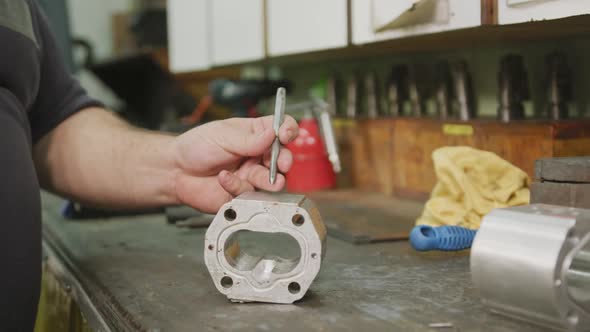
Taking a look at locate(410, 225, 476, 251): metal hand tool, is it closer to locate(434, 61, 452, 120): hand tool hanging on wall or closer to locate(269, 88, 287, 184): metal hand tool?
locate(269, 88, 287, 184): metal hand tool

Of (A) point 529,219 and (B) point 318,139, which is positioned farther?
(B) point 318,139

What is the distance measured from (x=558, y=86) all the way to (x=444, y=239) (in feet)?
1.53

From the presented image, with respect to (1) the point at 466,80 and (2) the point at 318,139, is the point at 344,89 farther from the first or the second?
(1) the point at 466,80

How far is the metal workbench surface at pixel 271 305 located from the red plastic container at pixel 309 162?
547mm

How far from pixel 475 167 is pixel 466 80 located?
0.36 m

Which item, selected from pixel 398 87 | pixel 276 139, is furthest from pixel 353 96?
pixel 276 139

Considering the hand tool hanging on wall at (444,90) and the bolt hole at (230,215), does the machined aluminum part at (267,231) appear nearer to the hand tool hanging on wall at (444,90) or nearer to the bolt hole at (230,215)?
the bolt hole at (230,215)

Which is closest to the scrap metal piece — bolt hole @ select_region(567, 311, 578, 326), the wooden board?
the wooden board

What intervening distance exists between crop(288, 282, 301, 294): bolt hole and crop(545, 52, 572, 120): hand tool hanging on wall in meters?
0.73

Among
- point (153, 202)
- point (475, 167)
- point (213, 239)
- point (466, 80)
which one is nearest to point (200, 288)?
point (213, 239)

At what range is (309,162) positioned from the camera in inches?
65.7

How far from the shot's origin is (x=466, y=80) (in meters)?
1.39

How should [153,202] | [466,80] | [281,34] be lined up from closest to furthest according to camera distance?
[153,202]
[466,80]
[281,34]

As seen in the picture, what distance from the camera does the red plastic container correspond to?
65.3 inches
